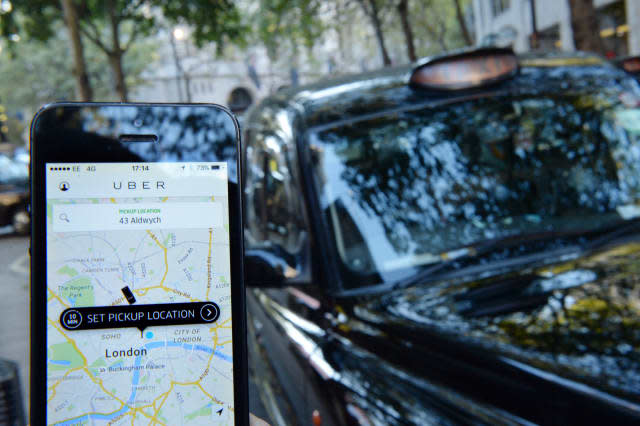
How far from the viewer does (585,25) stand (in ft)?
35.4

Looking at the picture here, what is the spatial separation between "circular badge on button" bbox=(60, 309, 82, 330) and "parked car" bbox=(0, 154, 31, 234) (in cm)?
2014

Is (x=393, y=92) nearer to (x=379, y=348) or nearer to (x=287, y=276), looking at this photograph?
(x=287, y=276)

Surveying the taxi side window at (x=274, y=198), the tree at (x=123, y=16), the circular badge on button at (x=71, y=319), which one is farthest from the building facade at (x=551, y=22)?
the circular badge on button at (x=71, y=319)

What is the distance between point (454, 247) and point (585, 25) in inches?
374

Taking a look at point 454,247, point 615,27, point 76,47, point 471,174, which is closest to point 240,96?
point 615,27

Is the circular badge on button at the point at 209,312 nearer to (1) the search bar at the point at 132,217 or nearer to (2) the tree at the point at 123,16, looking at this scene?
(1) the search bar at the point at 132,217

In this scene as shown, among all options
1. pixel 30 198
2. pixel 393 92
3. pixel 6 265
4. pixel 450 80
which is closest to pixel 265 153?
pixel 393 92

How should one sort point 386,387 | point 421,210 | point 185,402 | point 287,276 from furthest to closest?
point 421,210 → point 287,276 → point 386,387 → point 185,402

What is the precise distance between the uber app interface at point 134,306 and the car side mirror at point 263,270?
960mm

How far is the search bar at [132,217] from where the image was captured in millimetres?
1360

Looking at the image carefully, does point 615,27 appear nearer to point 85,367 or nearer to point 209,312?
point 209,312

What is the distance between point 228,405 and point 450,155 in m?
1.63

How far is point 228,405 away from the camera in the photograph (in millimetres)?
1324

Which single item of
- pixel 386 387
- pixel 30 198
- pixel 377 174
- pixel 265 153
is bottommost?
pixel 386 387
